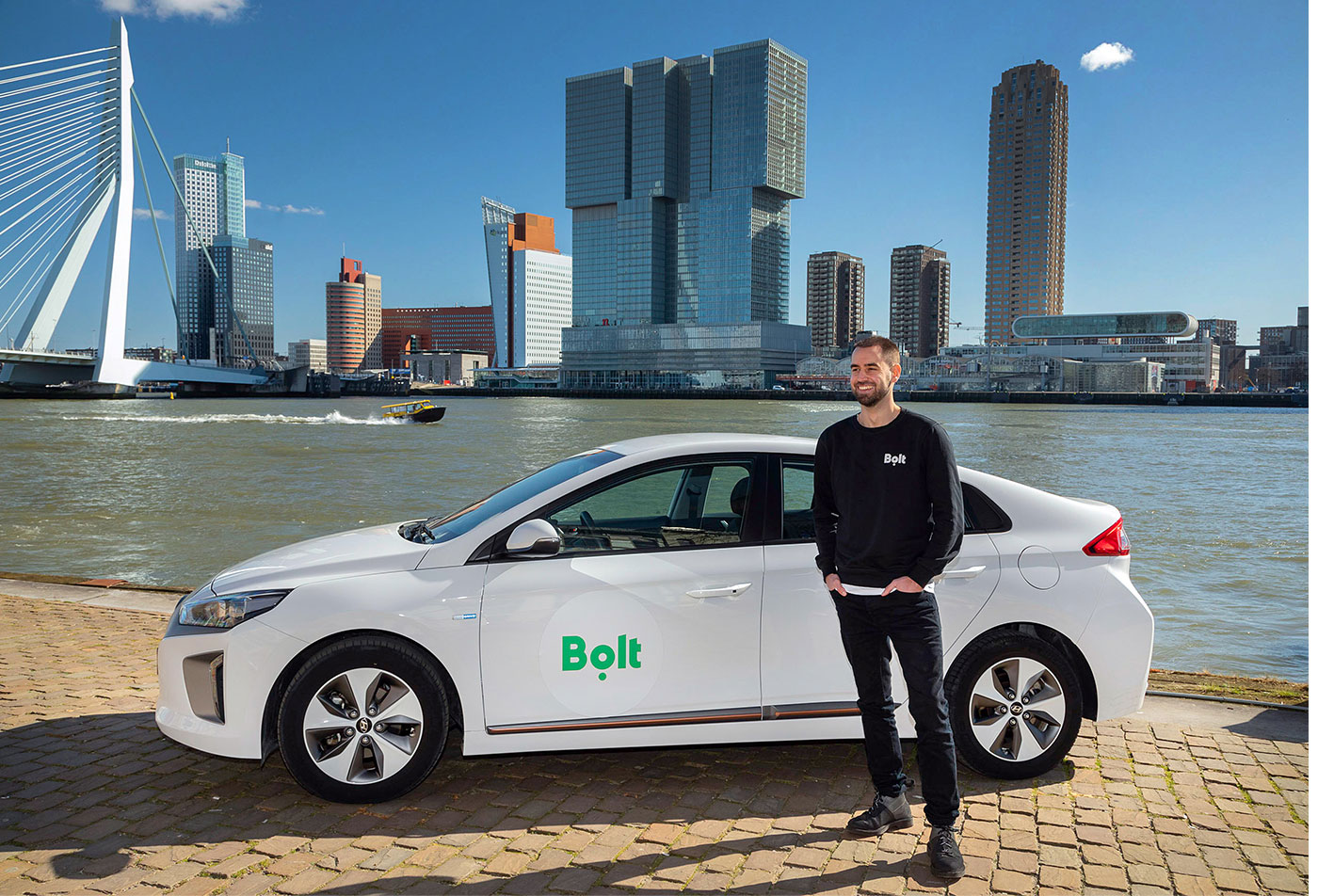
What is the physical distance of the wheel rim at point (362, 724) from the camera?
3.99 m

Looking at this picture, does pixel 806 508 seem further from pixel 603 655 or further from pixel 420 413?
pixel 420 413

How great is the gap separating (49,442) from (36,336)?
34.9 meters

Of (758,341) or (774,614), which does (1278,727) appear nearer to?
(774,614)

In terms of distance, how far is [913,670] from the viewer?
3506 mm

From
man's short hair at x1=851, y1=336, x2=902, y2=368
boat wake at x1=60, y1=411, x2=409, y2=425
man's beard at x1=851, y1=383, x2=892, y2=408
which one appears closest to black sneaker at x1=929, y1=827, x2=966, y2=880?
man's beard at x1=851, y1=383, x2=892, y2=408

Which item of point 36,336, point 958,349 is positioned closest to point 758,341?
point 958,349

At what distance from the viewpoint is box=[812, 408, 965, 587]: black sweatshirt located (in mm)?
3383

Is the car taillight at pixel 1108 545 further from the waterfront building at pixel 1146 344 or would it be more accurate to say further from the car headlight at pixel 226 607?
the waterfront building at pixel 1146 344

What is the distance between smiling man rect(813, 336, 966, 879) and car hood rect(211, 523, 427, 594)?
1835mm

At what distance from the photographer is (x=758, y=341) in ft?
630

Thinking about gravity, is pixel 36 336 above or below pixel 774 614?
above

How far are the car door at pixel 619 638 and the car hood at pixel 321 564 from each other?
0.44 m

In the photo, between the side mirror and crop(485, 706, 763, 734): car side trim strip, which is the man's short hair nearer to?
the side mirror

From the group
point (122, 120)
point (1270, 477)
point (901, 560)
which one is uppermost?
point (122, 120)
